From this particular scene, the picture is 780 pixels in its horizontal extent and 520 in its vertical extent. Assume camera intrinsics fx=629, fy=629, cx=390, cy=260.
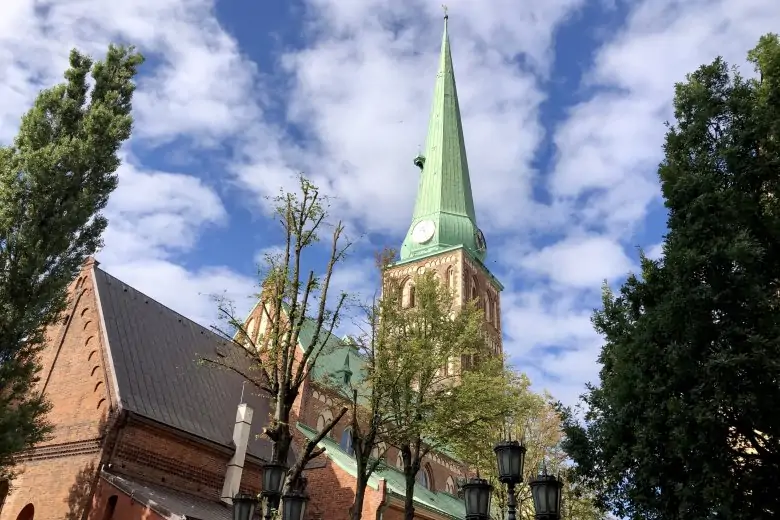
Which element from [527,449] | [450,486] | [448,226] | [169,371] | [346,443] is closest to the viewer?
[169,371]

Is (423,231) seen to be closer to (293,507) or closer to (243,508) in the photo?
(243,508)

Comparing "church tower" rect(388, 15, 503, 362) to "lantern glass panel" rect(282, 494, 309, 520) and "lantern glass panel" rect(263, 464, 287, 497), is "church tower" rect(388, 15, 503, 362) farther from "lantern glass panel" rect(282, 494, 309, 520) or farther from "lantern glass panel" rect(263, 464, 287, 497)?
"lantern glass panel" rect(282, 494, 309, 520)

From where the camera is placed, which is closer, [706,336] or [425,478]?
[706,336]

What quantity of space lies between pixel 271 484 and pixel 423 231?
41638 mm

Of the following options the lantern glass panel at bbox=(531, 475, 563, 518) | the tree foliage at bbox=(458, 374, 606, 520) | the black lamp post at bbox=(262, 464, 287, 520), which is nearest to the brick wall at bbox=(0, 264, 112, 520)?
the black lamp post at bbox=(262, 464, 287, 520)

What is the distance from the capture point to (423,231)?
169 feet

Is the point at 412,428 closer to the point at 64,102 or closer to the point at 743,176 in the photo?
the point at 743,176

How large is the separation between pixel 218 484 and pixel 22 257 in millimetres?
9325

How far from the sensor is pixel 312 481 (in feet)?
75.7

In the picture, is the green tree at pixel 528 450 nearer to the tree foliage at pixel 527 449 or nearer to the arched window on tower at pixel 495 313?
the tree foliage at pixel 527 449

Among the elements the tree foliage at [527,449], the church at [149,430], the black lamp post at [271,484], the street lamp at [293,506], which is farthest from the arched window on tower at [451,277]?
the street lamp at [293,506]

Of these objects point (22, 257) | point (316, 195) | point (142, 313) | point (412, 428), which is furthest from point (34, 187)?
point (412, 428)

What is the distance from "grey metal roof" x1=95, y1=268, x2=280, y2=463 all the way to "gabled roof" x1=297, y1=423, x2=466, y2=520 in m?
1.79

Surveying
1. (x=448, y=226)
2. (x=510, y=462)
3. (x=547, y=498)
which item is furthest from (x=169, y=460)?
(x=448, y=226)
